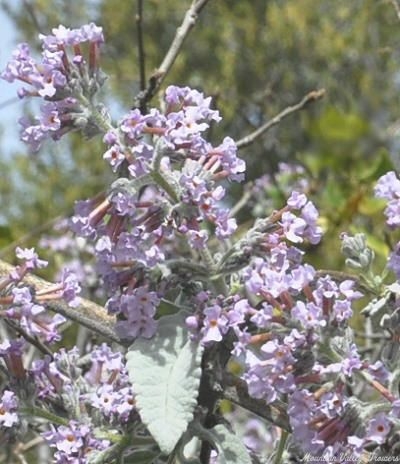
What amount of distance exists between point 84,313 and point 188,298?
0.19 metres

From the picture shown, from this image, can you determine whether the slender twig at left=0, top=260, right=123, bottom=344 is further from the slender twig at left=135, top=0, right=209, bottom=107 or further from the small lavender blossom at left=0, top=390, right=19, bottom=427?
the slender twig at left=135, top=0, right=209, bottom=107

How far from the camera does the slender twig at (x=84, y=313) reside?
3.01 ft

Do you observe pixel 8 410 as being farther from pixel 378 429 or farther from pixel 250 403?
pixel 378 429

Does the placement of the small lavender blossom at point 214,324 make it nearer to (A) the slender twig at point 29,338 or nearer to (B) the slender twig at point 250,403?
(B) the slender twig at point 250,403

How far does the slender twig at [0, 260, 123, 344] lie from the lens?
0.92 m

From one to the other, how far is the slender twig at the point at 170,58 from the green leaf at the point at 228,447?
402mm

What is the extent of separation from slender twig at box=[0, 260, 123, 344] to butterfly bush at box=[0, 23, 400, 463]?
5 centimetres

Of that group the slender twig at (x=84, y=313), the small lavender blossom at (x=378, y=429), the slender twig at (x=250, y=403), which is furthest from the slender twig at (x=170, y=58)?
the small lavender blossom at (x=378, y=429)

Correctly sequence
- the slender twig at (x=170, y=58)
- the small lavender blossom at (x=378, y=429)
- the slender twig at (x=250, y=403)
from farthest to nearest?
the slender twig at (x=170, y=58), the slender twig at (x=250, y=403), the small lavender blossom at (x=378, y=429)

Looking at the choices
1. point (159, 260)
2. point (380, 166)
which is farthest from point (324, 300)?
point (380, 166)

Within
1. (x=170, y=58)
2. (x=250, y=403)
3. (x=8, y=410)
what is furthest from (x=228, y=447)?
(x=170, y=58)

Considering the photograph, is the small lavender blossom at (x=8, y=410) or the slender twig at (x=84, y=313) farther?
the slender twig at (x=84, y=313)

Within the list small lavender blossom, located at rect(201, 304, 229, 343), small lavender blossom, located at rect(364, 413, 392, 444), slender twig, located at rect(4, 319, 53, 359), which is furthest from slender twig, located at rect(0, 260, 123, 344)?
small lavender blossom, located at rect(364, 413, 392, 444)

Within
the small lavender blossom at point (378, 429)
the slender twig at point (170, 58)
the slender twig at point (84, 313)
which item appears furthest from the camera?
the slender twig at point (170, 58)
